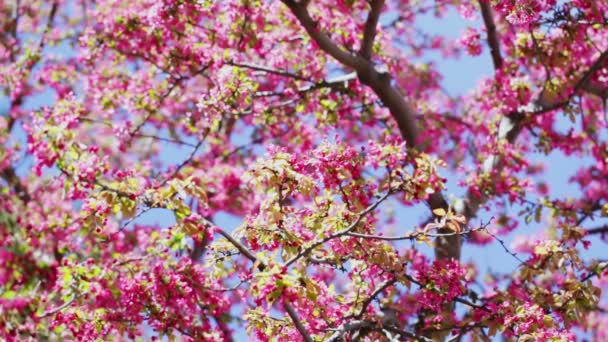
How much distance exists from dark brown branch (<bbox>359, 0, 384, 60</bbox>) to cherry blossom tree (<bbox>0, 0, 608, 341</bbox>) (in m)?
0.02

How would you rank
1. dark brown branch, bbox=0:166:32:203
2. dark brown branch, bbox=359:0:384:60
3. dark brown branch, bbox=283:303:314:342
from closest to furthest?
1. dark brown branch, bbox=283:303:314:342
2. dark brown branch, bbox=359:0:384:60
3. dark brown branch, bbox=0:166:32:203

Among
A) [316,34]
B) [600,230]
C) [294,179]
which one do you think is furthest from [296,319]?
[600,230]

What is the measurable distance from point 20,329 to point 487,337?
4.39 meters

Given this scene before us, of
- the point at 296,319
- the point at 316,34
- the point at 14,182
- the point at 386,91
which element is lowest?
the point at 296,319

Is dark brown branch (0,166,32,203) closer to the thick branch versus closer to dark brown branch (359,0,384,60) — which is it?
the thick branch

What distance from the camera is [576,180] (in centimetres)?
1248

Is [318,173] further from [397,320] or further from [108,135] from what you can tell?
[108,135]

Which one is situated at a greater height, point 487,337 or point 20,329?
point 487,337

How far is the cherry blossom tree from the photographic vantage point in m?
5.66

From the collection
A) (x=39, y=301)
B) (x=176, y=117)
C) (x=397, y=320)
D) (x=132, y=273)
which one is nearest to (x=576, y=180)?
(x=397, y=320)

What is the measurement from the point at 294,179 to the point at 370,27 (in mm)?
2819

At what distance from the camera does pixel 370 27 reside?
7.54m

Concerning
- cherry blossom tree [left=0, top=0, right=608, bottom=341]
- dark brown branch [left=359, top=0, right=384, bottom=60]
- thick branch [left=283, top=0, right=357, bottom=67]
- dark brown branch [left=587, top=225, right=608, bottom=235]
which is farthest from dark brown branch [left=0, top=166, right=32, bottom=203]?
dark brown branch [left=587, top=225, right=608, bottom=235]

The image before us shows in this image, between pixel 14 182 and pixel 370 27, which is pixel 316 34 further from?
pixel 14 182
